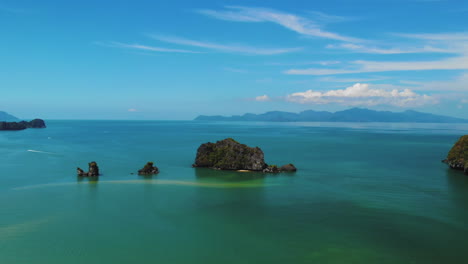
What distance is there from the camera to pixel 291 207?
3669 cm

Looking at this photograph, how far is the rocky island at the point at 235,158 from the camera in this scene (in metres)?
59.1

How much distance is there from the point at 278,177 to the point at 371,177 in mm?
15882

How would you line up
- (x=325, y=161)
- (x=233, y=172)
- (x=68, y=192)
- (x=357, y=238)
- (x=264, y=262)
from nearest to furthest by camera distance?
1. (x=264, y=262)
2. (x=357, y=238)
3. (x=68, y=192)
4. (x=233, y=172)
5. (x=325, y=161)

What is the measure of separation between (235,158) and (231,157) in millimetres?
781

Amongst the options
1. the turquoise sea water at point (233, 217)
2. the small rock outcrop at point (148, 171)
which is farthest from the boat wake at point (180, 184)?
the small rock outcrop at point (148, 171)

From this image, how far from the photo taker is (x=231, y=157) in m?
60.3

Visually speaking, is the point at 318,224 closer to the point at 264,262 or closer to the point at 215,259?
the point at 264,262

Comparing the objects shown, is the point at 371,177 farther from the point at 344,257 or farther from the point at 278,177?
the point at 344,257

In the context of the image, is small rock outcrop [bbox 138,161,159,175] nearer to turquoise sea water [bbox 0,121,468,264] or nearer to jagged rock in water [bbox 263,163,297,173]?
turquoise sea water [bbox 0,121,468,264]

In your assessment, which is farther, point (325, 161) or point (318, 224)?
point (325, 161)

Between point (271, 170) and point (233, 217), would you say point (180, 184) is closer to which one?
point (271, 170)

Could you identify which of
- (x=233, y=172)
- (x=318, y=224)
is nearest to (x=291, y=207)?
(x=318, y=224)

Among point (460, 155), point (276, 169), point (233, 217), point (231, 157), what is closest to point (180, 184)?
point (231, 157)

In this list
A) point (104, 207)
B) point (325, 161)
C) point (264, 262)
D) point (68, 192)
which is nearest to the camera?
point (264, 262)
